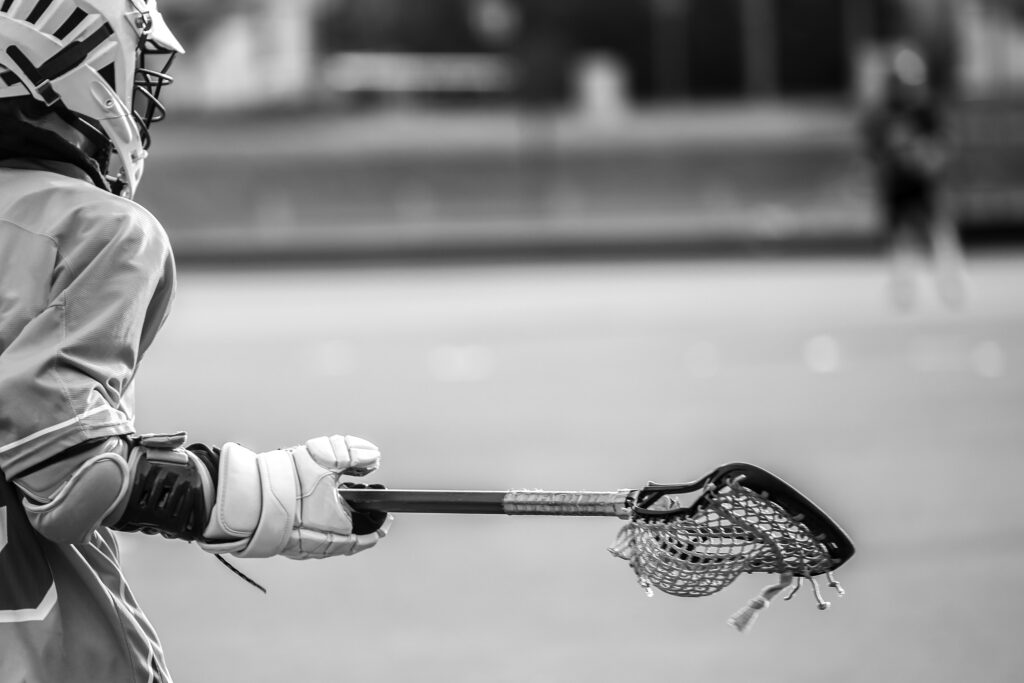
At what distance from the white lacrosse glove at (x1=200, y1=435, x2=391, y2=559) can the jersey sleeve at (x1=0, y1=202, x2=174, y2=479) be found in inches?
7.2

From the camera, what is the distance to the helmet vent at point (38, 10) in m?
2.34

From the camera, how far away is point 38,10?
2.34 meters

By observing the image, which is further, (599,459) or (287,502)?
(599,459)

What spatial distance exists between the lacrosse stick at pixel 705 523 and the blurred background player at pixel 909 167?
12503 mm

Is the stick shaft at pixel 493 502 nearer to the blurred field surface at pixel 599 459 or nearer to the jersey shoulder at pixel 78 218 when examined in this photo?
the jersey shoulder at pixel 78 218

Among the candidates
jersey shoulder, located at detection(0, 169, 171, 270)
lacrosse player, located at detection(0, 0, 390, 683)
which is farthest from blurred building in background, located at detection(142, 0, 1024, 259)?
jersey shoulder, located at detection(0, 169, 171, 270)

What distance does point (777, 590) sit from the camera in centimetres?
247

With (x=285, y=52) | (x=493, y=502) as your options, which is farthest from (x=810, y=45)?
(x=493, y=502)

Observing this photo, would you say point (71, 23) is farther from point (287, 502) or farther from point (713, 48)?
point (713, 48)

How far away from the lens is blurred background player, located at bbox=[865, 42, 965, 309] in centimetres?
1482

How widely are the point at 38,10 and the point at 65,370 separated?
1.94 ft

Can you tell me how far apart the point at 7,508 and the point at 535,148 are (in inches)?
1308

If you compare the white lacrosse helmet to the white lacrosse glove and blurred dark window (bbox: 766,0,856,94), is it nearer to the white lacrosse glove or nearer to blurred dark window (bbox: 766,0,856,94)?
the white lacrosse glove

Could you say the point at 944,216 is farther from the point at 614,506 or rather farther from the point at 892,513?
the point at 614,506
